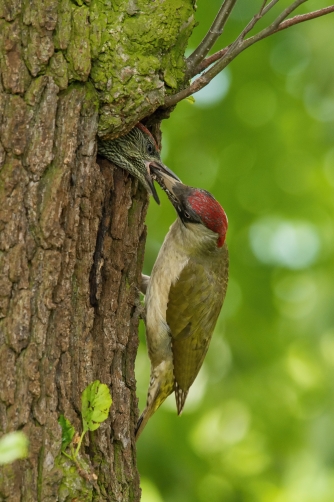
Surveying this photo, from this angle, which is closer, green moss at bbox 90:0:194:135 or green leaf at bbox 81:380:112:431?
green leaf at bbox 81:380:112:431

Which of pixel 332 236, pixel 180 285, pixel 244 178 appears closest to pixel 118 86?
pixel 180 285

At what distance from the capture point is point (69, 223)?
123 inches

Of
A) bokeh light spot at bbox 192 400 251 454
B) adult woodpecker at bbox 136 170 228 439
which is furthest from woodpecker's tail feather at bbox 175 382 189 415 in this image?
bokeh light spot at bbox 192 400 251 454

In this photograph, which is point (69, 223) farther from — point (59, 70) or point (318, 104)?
point (318, 104)

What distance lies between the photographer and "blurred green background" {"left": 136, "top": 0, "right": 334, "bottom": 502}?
7645mm

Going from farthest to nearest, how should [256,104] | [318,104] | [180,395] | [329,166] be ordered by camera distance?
[329,166], [318,104], [256,104], [180,395]

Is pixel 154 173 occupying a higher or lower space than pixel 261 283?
higher

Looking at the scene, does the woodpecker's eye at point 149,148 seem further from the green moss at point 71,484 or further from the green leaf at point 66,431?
the green moss at point 71,484

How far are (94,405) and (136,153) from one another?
142 cm

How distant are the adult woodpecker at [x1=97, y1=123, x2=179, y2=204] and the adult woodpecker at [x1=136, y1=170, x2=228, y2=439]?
64 centimetres

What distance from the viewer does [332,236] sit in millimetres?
8859

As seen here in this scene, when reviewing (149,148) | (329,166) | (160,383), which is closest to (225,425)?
(329,166)

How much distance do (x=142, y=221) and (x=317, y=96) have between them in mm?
5182

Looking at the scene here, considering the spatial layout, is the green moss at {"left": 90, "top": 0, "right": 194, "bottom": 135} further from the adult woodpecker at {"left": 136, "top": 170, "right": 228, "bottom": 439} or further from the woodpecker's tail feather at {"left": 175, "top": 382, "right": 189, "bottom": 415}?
the woodpecker's tail feather at {"left": 175, "top": 382, "right": 189, "bottom": 415}
